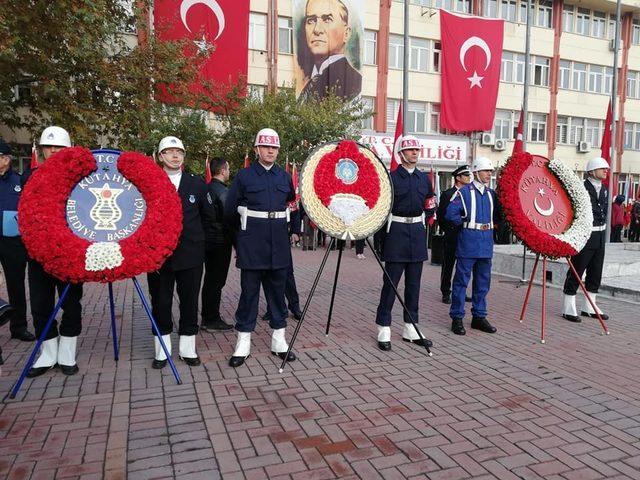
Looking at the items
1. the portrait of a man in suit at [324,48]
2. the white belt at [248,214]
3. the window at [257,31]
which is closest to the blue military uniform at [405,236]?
the white belt at [248,214]

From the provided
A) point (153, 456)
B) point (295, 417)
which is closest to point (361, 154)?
point (295, 417)

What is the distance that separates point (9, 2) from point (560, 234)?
1271cm

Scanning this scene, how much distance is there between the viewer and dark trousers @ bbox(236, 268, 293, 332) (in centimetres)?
503

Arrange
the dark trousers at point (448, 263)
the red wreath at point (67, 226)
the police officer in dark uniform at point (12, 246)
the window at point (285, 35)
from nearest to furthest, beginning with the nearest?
the red wreath at point (67, 226) < the police officer in dark uniform at point (12, 246) < the dark trousers at point (448, 263) < the window at point (285, 35)

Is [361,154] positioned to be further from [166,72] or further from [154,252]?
[166,72]

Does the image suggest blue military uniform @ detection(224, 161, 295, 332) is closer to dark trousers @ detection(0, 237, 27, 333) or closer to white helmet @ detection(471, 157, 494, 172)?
dark trousers @ detection(0, 237, 27, 333)

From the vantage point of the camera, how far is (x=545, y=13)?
30688 mm

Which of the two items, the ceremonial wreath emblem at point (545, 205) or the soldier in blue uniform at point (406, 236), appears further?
the ceremonial wreath emblem at point (545, 205)

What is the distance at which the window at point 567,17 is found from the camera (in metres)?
31.2

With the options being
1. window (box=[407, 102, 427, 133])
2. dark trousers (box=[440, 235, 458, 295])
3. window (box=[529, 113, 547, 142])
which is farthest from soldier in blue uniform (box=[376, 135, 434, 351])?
window (box=[529, 113, 547, 142])

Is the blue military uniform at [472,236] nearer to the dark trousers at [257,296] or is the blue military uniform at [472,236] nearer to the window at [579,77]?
the dark trousers at [257,296]

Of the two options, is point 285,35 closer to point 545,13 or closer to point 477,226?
point 545,13

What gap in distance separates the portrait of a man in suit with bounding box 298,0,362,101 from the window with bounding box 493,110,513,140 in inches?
413

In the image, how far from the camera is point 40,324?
4.66 m
